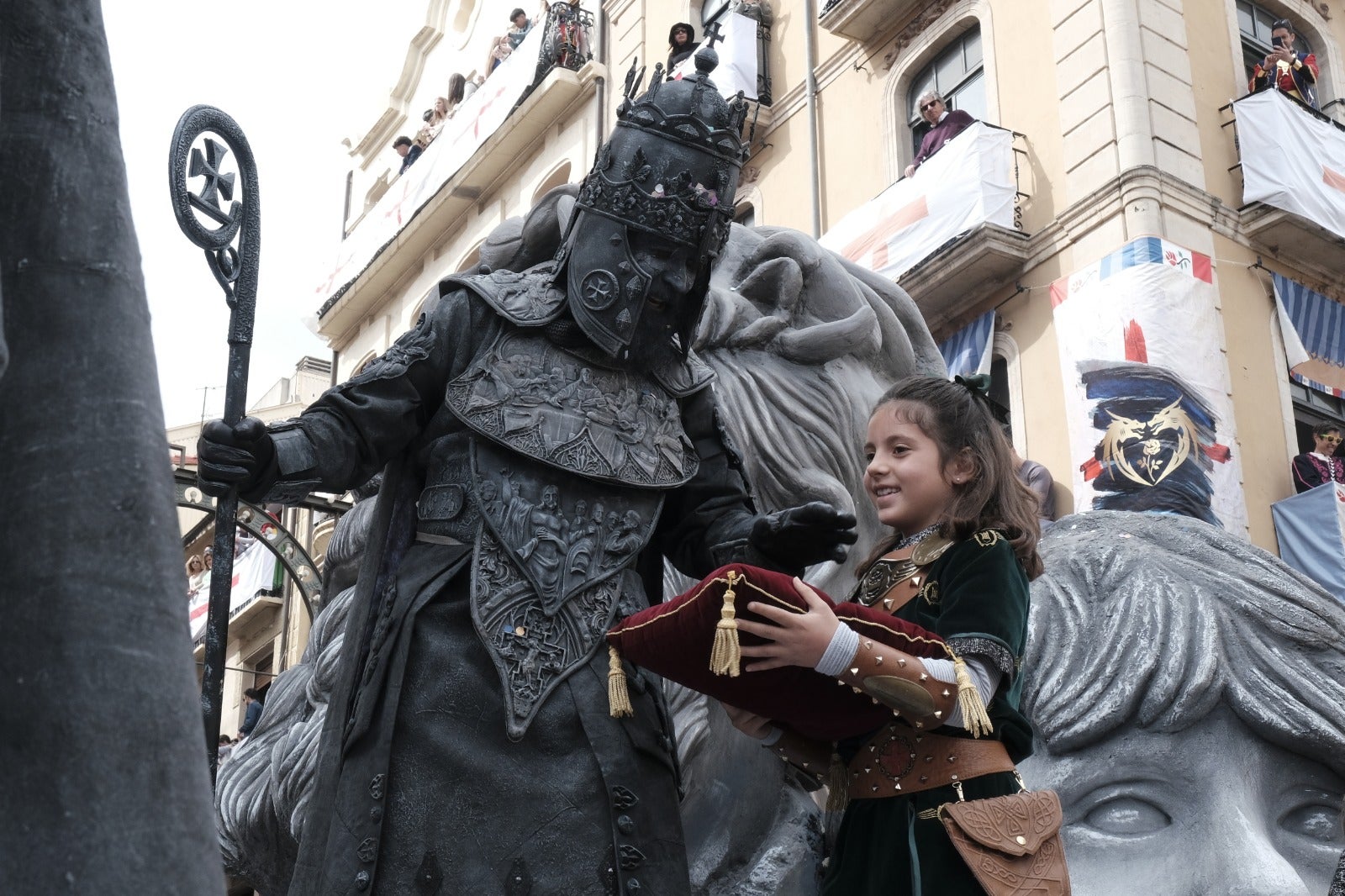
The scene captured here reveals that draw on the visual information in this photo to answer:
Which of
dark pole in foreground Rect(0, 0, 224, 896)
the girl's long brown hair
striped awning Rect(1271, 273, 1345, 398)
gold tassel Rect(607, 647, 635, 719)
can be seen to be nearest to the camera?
dark pole in foreground Rect(0, 0, 224, 896)

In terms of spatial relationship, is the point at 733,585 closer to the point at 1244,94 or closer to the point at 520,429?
the point at 520,429

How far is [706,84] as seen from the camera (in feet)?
11.7

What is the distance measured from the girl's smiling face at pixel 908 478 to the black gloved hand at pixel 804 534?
9cm

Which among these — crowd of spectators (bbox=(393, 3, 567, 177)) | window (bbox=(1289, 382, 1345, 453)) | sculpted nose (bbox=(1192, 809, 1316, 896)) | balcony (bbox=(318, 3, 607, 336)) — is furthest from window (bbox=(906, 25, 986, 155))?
sculpted nose (bbox=(1192, 809, 1316, 896))

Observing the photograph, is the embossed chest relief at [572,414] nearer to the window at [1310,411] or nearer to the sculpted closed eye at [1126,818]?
the sculpted closed eye at [1126,818]

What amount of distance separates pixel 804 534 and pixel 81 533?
6.32 ft

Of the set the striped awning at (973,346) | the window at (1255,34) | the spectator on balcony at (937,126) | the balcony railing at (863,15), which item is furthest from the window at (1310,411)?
the balcony railing at (863,15)

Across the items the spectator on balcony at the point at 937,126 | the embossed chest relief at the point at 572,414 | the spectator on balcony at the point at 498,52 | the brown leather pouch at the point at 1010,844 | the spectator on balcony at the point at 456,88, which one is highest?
the spectator on balcony at the point at 456,88

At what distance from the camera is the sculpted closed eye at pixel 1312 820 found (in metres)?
3.77

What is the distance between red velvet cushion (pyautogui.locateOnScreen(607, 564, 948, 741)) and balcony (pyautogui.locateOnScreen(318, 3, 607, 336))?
19944 mm

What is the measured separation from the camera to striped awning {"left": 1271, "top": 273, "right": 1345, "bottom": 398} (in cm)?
1570

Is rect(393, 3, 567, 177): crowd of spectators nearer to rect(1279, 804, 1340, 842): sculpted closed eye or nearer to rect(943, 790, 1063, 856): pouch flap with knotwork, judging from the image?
rect(1279, 804, 1340, 842): sculpted closed eye

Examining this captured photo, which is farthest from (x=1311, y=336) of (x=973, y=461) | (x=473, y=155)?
(x=973, y=461)

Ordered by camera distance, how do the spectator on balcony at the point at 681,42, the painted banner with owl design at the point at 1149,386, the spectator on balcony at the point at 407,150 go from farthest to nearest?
the spectator on balcony at the point at 407,150 < the spectator on balcony at the point at 681,42 < the painted banner with owl design at the point at 1149,386
